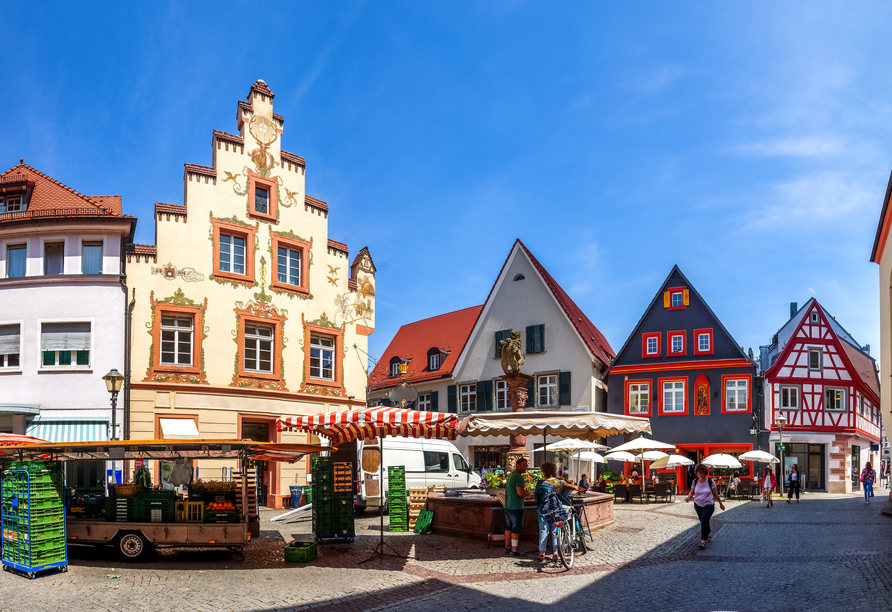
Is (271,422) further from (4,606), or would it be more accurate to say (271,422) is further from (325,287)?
(4,606)

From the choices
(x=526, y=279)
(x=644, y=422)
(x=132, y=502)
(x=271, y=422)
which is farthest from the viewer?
(x=526, y=279)

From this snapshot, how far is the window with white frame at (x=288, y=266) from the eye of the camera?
28.7 metres

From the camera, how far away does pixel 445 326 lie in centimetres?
5125

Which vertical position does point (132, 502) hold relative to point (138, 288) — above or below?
below

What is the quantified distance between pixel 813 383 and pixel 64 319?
34.4 meters

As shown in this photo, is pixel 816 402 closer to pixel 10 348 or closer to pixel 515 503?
pixel 515 503

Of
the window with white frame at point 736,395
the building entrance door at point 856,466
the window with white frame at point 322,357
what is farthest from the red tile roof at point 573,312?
the window with white frame at point 322,357

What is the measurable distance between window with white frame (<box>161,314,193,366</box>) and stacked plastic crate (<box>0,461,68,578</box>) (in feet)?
40.1

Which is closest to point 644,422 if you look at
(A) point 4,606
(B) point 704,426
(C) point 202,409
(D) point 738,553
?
(D) point 738,553

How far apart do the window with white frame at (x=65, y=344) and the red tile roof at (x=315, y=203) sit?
8833 millimetres

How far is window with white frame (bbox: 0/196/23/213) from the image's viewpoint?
85.1 feet

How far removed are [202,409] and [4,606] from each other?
15417mm

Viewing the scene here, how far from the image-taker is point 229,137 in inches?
1084

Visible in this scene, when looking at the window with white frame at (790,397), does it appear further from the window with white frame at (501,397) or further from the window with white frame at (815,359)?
the window with white frame at (501,397)
